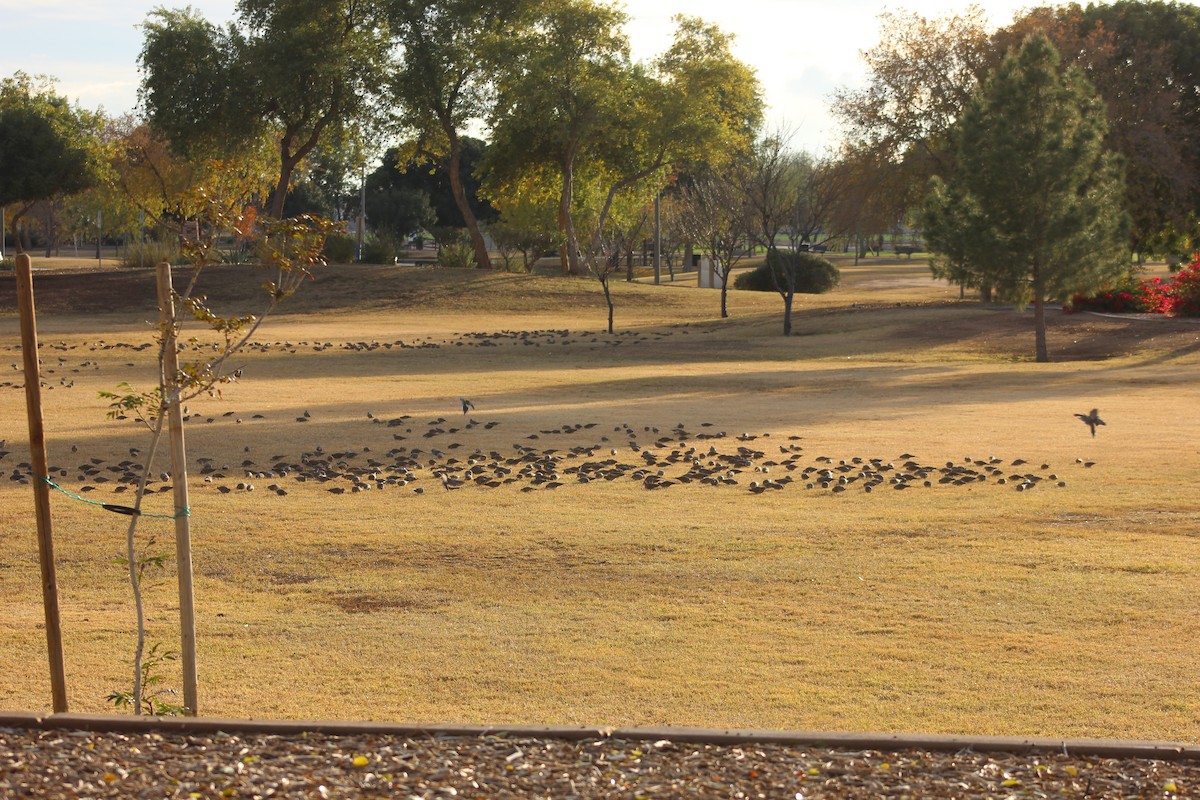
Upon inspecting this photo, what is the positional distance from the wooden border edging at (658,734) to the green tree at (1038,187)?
2829 centimetres

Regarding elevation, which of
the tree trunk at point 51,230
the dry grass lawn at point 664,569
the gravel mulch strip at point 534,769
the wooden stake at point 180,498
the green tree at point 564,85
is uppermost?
the green tree at point 564,85

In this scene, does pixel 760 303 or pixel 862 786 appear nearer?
pixel 862 786

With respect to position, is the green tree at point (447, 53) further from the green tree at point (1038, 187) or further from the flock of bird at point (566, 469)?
the flock of bird at point (566, 469)

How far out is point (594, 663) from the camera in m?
7.54

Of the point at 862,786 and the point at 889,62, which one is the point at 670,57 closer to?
the point at 889,62

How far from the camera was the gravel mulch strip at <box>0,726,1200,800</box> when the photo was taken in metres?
4.73

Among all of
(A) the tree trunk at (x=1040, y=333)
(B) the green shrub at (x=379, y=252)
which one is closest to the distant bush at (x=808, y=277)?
(B) the green shrub at (x=379, y=252)

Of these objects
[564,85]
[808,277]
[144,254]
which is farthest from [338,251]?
[808,277]

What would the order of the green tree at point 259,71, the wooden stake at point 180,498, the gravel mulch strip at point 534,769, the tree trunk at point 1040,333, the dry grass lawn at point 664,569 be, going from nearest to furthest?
the gravel mulch strip at point 534,769 → the wooden stake at point 180,498 → the dry grass lawn at point 664,569 → the tree trunk at point 1040,333 → the green tree at point 259,71

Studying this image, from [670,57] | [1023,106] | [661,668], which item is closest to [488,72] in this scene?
[670,57]

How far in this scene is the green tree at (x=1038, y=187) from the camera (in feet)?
103

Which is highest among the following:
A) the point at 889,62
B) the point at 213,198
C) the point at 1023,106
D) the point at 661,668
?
the point at 889,62

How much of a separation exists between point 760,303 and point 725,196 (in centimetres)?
731

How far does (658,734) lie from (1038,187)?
95.5 ft
